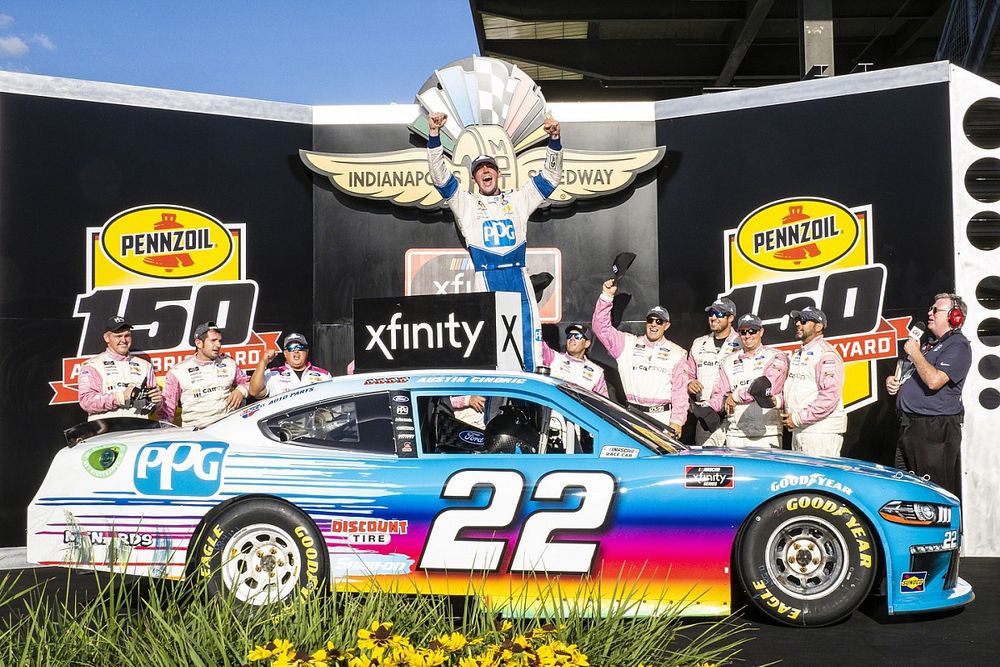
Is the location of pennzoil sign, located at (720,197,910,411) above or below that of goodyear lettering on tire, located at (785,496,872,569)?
above

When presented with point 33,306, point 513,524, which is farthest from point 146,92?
point 513,524

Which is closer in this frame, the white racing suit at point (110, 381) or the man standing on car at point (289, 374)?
the white racing suit at point (110, 381)

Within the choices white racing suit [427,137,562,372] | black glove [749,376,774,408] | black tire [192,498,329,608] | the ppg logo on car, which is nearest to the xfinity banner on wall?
white racing suit [427,137,562,372]

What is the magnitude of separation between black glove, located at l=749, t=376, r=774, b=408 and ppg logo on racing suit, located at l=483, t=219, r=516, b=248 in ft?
7.07

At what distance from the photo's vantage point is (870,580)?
451 cm

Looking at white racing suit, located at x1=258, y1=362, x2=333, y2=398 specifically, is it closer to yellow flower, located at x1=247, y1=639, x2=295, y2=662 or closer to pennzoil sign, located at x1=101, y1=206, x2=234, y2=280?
pennzoil sign, located at x1=101, y1=206, x2=234, y2=280

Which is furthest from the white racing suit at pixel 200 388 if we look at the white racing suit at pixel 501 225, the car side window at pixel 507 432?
the car side window at pixel 507 432

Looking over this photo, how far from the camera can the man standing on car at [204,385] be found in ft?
24.1

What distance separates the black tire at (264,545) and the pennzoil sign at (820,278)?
15.3ft

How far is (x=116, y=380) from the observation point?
7.29m

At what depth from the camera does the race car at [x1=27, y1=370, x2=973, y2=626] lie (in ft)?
14.8

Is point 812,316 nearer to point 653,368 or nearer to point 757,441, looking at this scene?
point 757,441

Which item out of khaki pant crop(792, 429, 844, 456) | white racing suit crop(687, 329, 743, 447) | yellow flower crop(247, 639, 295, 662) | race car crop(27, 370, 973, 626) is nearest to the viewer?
yellow flower crop(247, 639, 295, 662)

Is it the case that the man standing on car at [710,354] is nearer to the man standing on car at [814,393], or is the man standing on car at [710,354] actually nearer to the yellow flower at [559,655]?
the man standing on car at [814,393]
